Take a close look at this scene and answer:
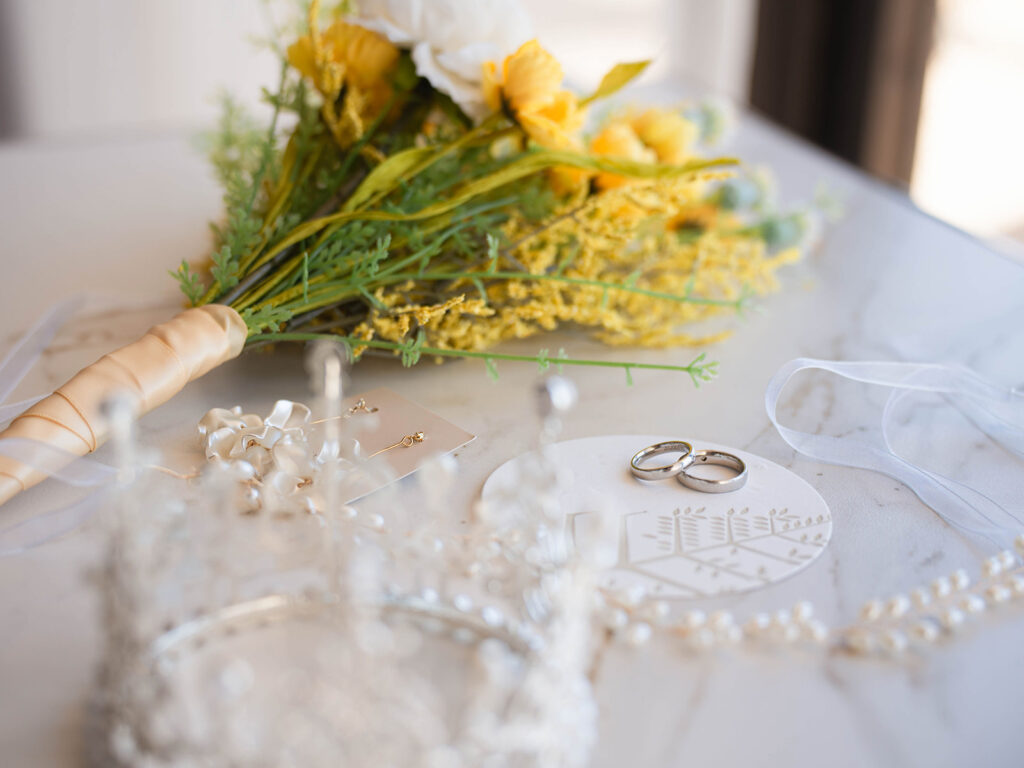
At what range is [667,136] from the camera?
38.0 inches

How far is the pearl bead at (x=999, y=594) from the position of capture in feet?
1.77

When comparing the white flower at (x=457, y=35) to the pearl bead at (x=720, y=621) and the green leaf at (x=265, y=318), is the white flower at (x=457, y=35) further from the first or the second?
the pearl bead at (x=720, y=621)

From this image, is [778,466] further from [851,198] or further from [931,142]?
[931,142]

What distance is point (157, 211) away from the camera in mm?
1280

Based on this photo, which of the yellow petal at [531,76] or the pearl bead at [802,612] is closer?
the pearl bead at [802,612]

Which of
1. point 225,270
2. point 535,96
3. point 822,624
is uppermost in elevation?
point 535,96

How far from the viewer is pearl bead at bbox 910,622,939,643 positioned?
51cm

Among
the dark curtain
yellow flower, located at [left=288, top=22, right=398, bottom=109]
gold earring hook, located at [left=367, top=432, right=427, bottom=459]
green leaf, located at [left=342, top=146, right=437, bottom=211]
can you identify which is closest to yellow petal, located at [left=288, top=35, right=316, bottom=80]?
yellow flower, located at [left=288, top=22, right=398, bottom=109]

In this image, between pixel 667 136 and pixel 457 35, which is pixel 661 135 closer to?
pixel 667 136

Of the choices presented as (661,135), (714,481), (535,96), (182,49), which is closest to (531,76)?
(535,96)

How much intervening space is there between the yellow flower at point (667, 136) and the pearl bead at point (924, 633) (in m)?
0.58

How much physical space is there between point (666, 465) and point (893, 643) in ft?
0.72

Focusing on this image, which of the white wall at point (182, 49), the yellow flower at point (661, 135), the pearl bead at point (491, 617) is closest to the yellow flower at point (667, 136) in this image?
the yellow flower at point (661, 135)

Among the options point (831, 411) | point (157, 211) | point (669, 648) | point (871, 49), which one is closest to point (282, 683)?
point (669, 648)
